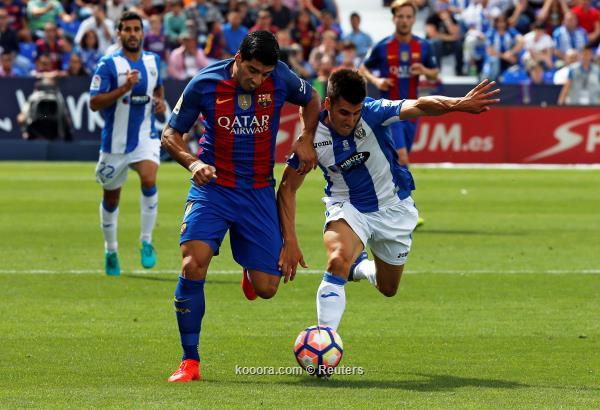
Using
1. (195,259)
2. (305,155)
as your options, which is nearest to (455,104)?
(305,155)

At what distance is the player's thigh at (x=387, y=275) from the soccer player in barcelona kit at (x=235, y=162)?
1335 mm

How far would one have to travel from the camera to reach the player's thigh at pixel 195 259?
7.55 meters

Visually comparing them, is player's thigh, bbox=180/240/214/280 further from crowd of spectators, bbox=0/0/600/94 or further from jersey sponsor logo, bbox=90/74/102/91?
crowd of spectators, bbox=0/0/600/94

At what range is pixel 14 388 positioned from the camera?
7.11m

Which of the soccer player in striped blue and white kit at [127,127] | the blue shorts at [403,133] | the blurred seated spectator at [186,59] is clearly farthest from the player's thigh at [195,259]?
the blurred seated spectator at [186,59]

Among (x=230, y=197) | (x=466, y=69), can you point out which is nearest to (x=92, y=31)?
(x=466, y=69)

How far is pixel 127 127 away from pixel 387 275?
440cm

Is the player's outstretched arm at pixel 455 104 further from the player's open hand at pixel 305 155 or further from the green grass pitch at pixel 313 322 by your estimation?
the green grass pitch at pixel 313 322

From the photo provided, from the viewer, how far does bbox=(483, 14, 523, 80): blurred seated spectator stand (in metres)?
30.5

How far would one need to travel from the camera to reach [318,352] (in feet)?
24.6

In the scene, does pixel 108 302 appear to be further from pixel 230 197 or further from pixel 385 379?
pixel 385 379

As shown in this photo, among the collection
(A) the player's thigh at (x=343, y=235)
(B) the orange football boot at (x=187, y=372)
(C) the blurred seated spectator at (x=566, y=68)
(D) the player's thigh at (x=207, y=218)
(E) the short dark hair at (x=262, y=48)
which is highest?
(E) the short dark hair at (x=262, y=48)

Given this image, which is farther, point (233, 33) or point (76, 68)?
point (233, 33)

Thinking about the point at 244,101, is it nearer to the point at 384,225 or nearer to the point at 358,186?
the point at 358,186
